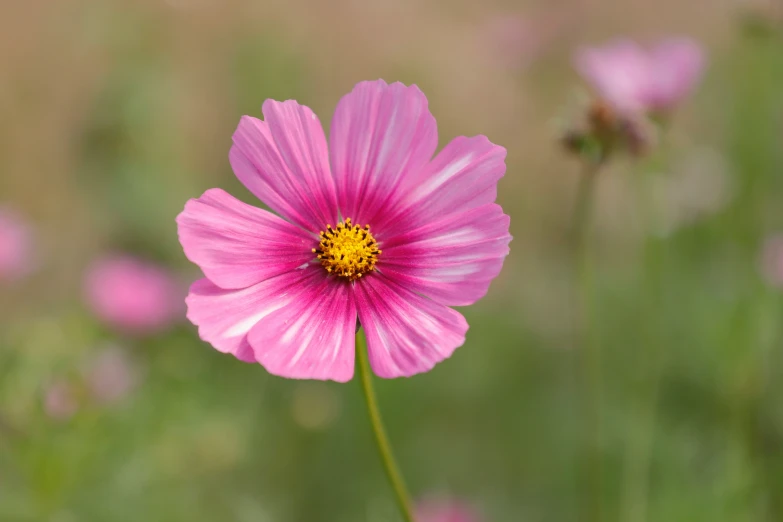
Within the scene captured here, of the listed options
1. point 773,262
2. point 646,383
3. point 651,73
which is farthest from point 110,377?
point 773,262

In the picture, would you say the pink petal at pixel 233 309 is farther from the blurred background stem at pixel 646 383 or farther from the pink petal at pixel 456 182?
the blurred background stem at pixel 646 383

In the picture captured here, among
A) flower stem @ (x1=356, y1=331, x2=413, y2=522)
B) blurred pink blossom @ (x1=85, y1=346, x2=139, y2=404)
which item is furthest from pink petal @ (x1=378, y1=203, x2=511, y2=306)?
blurred pink blossom @ (x1=85, y1=346, x2=139, y2=404)

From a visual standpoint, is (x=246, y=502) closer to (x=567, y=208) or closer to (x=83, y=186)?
(x=83, y=186)

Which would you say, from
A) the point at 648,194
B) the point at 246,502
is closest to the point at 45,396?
the point at 246,502

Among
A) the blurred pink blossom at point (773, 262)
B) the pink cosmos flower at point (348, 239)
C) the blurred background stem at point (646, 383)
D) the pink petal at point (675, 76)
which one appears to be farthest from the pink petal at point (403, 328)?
the blurred pink blossom at point (773, 262)

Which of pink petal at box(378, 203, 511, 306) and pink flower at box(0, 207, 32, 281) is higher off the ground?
pink flower at box(0, 207, 32, 281)

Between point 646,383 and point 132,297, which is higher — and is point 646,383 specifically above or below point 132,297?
below

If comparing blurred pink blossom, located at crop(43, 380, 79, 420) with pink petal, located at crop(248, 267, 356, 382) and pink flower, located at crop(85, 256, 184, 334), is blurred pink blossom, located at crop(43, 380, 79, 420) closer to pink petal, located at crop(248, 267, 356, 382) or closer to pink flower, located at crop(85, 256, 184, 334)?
pink flower, located at crop(85, 256, 184, 334)

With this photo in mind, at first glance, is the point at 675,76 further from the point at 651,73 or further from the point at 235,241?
the point at 235,241
